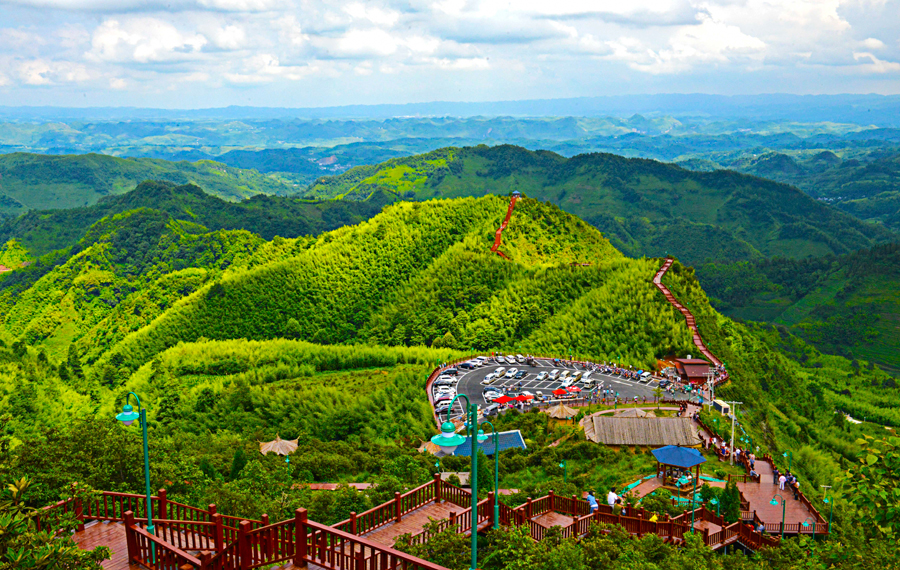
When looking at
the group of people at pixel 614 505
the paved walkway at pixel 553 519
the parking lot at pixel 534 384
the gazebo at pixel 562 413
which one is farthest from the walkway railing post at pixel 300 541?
the parking lot at pixel 534 384

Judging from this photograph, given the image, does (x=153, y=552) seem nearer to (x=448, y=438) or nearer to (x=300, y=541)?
(x=300, y=541)

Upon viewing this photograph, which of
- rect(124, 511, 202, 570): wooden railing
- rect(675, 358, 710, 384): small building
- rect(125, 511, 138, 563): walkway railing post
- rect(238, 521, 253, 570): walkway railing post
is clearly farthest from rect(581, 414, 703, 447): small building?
rect(125, 511, 138, 563): walkway railing post

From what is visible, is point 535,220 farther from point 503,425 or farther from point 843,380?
point 503,425

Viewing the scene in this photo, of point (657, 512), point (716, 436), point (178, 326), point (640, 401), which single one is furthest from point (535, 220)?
point (657, 512)

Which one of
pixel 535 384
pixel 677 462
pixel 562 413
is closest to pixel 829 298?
pixel 535 384

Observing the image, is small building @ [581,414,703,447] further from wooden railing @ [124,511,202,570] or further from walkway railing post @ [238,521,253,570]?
wooden railing @ [124,511,202,570]

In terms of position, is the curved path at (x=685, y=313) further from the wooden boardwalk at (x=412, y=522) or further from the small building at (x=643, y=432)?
the wooden boardwalk at (x=412, y=522)
